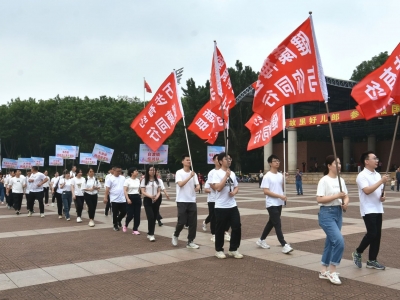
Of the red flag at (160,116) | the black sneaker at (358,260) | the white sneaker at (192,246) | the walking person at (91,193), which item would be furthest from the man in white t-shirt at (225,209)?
the walking person at (91,193)

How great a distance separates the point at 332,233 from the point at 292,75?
2.59m

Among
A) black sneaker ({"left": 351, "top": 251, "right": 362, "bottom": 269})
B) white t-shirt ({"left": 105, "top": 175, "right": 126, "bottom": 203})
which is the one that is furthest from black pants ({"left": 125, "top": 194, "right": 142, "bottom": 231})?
black sneaker ({"left": 351, "top": 251, "right": 362, "bottom": 269})

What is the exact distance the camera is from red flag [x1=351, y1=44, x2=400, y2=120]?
266 inches

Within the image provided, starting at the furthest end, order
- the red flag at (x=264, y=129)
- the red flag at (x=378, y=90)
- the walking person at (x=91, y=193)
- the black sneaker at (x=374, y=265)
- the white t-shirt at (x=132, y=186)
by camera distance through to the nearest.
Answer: the walking person at (x=91, y=193) → the white t-shirt at (x=132, y=186) → the red flag at (x=264, y=129) → the red flag at (x=378, y=90) → the black sneaker at (x=374, y=265)

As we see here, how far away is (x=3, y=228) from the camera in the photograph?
11.6 metres

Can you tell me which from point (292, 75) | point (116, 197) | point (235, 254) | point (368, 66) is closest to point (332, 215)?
point (235, 254)

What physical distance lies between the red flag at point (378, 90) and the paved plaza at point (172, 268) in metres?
2.48

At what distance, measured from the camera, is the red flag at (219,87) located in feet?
29.1

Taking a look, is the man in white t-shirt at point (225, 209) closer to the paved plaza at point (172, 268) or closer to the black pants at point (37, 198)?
the paved plaza at point (172, 268)

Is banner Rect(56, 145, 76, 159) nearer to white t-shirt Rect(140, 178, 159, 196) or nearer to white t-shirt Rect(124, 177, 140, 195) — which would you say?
white t-shirt Rect(124, 177, 140, 195)

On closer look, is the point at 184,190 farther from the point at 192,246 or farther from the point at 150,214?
the point at 150,214

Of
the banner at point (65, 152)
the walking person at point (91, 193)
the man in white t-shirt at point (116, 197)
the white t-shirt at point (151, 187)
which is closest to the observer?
the white t-shirt at point (151, 187)

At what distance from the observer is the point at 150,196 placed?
918 cm

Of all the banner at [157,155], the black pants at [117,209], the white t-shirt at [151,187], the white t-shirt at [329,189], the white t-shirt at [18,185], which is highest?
the banner at [157,155]
